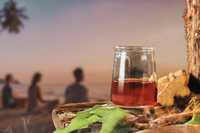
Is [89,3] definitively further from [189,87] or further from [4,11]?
[189,87]

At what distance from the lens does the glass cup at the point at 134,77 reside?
2.28ft

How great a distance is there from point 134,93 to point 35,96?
147cm

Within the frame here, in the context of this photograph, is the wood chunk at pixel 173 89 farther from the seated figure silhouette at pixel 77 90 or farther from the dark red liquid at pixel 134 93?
the seated figure silhouette at pixel 77 90

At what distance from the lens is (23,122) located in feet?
6.90

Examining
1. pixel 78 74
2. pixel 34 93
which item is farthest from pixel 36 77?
pixel 78 74

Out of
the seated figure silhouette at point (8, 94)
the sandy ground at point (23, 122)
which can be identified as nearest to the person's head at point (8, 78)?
the seated figure silhouette at point (8, 94)

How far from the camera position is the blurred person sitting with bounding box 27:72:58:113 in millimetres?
2098

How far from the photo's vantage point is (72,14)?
6.93ft

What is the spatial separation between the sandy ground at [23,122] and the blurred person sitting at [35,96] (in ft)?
0.11

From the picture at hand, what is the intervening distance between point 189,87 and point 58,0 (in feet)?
4.91

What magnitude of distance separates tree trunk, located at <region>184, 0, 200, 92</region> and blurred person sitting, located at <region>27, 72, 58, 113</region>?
1446 mm

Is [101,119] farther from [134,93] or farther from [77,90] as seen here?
[77,90]

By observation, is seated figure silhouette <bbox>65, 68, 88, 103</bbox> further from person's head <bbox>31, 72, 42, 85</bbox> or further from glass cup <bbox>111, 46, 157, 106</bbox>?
glass cup <bbox>111, 46, 157, 106</bbox>

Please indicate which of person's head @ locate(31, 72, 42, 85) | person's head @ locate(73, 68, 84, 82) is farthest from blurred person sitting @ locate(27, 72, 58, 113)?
person's head @ locate(73, 68, 84, 82)
